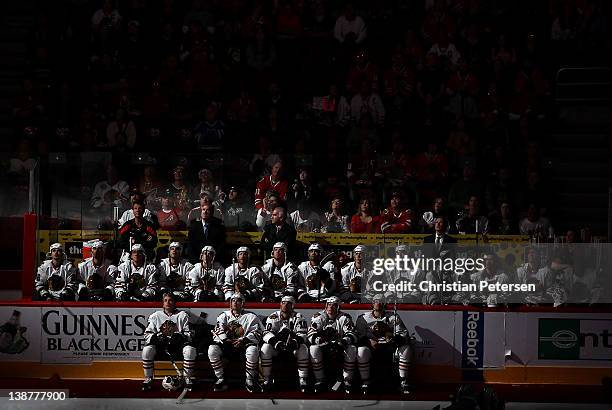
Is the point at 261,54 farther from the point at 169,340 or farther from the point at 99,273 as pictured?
the point at 169,340

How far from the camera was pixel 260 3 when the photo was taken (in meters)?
18.0

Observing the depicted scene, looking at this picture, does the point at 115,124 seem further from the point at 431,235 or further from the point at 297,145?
the point at 431,235

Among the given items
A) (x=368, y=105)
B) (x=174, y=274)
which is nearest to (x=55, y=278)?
(x=174, y=274)

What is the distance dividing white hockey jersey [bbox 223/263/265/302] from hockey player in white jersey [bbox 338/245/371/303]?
3.07 feet

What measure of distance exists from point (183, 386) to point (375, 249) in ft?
8.91

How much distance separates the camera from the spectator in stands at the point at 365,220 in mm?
13656

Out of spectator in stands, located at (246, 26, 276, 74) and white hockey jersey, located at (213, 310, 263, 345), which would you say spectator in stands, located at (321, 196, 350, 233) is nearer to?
white hockey jersey, located at (213, 310, 263, 345)

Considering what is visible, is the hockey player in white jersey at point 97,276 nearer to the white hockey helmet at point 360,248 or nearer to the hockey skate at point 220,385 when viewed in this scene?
the hockey skate at point 220,385

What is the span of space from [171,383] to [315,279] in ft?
6.68

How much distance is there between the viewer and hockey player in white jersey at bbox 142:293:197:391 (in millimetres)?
12734

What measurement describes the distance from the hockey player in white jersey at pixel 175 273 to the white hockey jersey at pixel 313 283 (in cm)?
131

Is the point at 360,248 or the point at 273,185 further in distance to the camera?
the point at 273,185

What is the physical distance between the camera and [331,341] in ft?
41.7

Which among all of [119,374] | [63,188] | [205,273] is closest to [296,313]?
[205,273]
